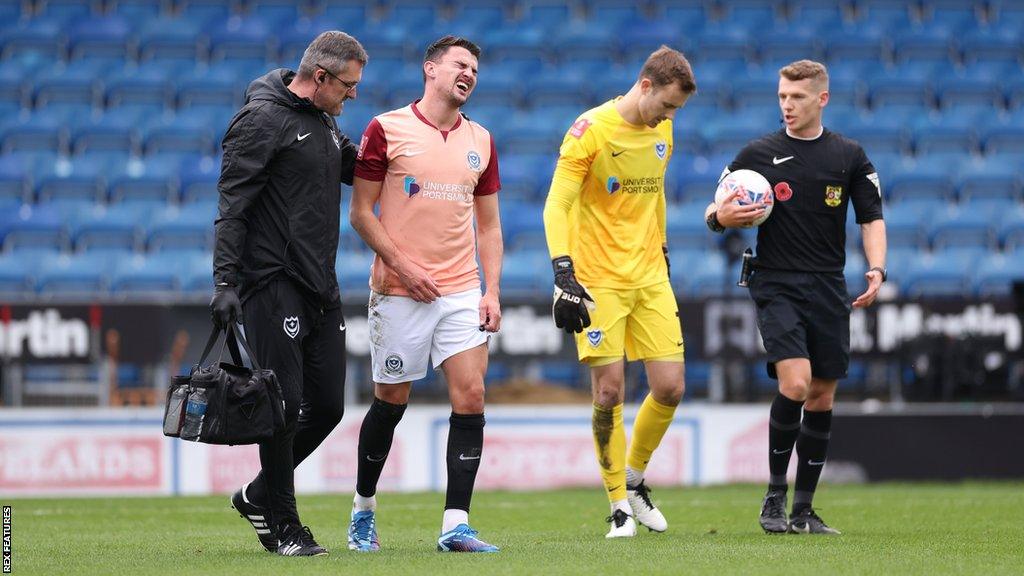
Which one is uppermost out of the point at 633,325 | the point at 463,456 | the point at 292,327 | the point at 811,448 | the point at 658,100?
the point at 658,100

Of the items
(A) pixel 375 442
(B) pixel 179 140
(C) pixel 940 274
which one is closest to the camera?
(A) pixel 375 442

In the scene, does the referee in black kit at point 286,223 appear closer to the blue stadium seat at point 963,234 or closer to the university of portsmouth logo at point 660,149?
the university of portsmouth logo at point 660,149

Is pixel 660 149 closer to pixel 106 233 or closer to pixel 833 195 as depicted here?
pixel 833 195

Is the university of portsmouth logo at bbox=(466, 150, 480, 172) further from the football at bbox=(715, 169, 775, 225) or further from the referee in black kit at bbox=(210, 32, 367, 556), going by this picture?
the football at bbox=(715, 169, 775, 225)

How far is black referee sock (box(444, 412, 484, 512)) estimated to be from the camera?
621 centimetres

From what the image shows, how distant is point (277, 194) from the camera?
19.7 feet

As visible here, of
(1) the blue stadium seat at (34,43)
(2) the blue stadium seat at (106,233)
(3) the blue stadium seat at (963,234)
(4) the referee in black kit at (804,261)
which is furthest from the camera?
(1) the blue stadium seat at (34,43)

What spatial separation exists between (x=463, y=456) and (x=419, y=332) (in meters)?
0.60

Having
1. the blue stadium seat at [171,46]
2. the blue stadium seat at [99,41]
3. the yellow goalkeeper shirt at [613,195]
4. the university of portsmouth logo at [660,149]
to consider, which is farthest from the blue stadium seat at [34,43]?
the university of portsmouth logo at [660,149]

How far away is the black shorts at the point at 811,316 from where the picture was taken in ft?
23.6

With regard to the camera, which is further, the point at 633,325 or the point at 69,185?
the point at 69,185

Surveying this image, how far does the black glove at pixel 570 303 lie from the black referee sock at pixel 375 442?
86 cm

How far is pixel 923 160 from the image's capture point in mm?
16734

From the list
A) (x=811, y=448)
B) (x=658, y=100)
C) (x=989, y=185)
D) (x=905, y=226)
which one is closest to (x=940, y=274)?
(x=905, y=226)
